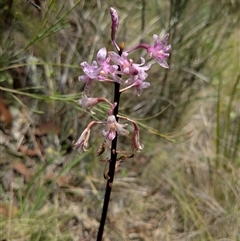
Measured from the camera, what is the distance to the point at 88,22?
3.25m

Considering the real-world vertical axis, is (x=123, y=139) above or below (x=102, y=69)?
above

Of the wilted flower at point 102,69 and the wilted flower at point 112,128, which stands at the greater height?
the wilted flower at point 102,69

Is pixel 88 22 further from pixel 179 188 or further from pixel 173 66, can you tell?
pixel 179 188

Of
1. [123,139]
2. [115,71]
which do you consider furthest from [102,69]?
[123,139]

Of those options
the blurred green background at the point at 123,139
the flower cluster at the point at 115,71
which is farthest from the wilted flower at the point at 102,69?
the blurred green background at the point at 123,139

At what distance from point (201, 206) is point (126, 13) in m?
1.36

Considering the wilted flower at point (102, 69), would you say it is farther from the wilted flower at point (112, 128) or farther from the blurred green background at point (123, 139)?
the blurred green background at point (123, 139)

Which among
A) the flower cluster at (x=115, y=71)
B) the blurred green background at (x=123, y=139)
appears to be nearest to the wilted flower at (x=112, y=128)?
the flower cluster at (x=115, y=71)

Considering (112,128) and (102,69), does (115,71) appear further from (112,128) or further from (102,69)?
(112,128)

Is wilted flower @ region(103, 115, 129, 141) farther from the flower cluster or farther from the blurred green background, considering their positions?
the blurred green background

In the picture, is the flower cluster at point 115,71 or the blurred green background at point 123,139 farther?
the blurred green background at point 123,139

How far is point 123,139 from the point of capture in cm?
325

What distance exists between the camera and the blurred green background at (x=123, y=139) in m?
2.64

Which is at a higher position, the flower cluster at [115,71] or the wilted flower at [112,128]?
the flower cluster at [115,71]
